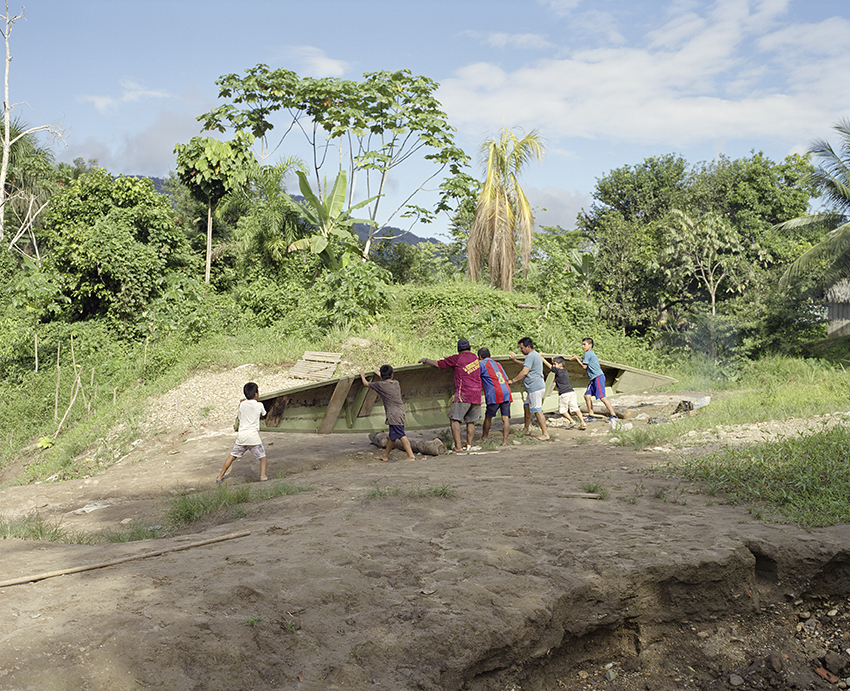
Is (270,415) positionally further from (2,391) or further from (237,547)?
(2,391)

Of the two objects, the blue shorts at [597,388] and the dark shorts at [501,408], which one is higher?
the blue shorts at [597,388]

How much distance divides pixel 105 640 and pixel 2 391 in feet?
46.0

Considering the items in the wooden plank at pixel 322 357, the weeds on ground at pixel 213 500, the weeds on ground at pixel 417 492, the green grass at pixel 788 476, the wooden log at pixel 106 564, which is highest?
the wooden plank at pixel 322 357

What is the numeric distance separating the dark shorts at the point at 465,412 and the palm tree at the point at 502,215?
11.5 m

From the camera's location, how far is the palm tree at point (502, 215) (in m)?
19.8

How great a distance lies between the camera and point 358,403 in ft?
32.1

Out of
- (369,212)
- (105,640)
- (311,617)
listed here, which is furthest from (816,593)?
(369,212)

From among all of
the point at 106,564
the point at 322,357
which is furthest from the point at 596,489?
the point at 322,357

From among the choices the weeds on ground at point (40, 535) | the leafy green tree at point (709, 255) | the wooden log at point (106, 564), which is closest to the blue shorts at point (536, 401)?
the wooden log at point (106, 564)

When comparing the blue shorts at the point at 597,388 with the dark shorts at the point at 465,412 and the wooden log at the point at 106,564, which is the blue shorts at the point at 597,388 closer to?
the dark shorts at the point at 465,412

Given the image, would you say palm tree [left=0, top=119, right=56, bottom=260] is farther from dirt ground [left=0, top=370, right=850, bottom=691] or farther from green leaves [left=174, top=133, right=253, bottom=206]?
dirt ground [left=0, top=370, right=850, bottom=691]

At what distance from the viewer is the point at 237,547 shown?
433 centimetres

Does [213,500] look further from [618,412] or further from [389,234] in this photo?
[389,234]

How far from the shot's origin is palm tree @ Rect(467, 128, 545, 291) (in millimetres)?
19844
